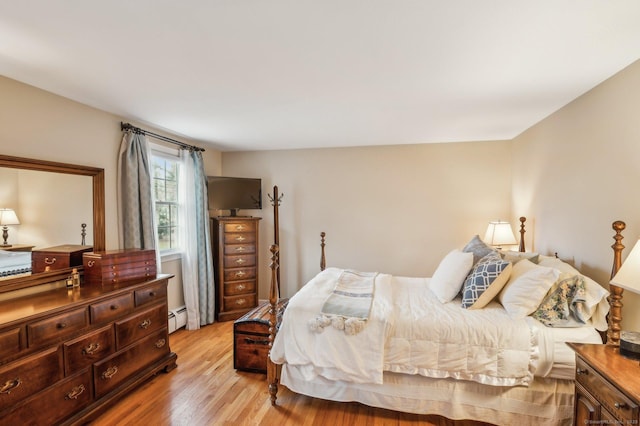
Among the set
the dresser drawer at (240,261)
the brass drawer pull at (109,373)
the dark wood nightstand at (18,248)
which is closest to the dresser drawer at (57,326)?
the brass drawer pull at (109,373)

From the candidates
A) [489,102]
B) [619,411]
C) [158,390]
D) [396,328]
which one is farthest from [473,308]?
[158,390]

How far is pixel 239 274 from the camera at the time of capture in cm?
405

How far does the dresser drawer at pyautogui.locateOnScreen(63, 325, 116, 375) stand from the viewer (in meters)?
1.92

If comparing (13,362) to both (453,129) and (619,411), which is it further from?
(453,129)

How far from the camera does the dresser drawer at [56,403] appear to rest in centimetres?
166

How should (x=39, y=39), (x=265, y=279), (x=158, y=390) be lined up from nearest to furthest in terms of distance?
(x=39, y=39) < (x=158, y=390) < (x=265, y=279)

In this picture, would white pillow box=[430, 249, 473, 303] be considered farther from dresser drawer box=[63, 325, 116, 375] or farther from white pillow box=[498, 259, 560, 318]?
dresser drawer box=[63, 325, 116, 375]

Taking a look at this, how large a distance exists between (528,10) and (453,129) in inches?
82.5

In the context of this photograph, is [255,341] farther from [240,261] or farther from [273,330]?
[240,261]

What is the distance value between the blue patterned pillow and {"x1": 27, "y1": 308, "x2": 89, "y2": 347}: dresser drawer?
2702 millimetres

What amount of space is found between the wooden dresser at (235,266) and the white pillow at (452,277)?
7.99ft

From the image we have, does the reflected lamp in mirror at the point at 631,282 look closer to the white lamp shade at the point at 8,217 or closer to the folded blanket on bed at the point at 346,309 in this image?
the folded blanket on bed at the point at 346,309

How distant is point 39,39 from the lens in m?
1.60

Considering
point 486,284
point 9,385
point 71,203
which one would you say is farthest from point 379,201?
point 9,385
